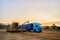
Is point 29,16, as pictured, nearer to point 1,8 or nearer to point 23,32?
point 23,32

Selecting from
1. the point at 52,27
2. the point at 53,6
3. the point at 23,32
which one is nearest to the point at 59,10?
the point at 53,6

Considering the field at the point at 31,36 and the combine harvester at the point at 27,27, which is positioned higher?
the combine harvester at the point at 27,27

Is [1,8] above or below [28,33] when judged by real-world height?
above

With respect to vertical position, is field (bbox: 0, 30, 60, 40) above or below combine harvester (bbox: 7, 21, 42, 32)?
below

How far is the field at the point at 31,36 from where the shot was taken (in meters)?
1.25

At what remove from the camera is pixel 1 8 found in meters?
1.33

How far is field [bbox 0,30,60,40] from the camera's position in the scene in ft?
4.09

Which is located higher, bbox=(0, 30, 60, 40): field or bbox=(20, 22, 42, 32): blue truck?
bbox=(20, 22, 42, 32): blue truck

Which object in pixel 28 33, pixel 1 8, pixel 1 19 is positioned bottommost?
pixel 28 33

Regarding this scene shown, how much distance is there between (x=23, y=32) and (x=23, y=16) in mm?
163

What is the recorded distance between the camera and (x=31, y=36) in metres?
1.27

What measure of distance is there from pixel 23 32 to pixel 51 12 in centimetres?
36

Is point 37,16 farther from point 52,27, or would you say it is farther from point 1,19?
point 1,19

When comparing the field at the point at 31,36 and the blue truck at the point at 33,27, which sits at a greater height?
the blue truck at the point at 33,27
